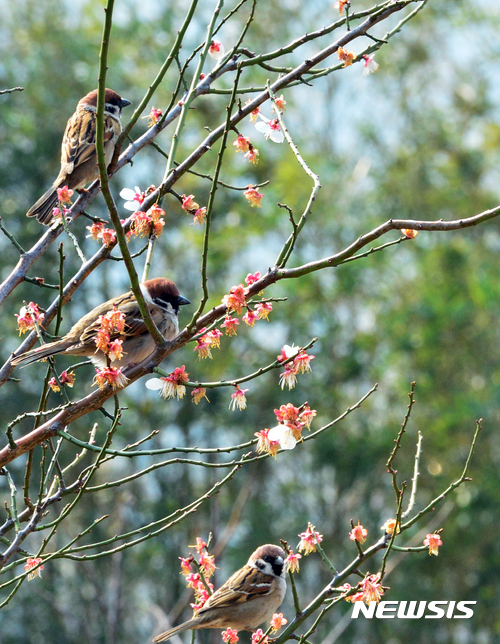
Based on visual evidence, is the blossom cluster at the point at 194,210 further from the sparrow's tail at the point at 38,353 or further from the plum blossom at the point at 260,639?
the plum blossom at the point at 260,639

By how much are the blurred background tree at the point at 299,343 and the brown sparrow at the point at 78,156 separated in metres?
6.92

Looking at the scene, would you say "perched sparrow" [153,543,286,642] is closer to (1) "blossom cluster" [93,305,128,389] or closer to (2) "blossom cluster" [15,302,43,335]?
(2) "blossom cluster" [15,302,43,335]

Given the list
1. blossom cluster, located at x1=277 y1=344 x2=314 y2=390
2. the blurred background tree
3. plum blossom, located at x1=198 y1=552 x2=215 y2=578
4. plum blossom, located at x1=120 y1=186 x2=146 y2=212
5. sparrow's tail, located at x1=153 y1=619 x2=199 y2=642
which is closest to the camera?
blossom cluster, located at x1=277 y1=344 x2=314 y2=390

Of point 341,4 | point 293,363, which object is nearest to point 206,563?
point 293,363

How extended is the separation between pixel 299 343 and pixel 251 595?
8.45 meters

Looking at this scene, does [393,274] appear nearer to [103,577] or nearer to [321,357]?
[321,357]

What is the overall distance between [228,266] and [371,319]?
2808 millimetres

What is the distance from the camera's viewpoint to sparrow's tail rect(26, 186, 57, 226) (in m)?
4.02

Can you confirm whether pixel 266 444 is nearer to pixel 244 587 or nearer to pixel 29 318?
pixel 29 318

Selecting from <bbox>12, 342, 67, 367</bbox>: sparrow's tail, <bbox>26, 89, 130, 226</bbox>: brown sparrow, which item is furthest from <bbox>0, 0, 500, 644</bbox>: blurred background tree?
<bbox>12, 342, 67, 367</bbox>: sparrow's tail

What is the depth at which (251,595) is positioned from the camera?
4.60 m

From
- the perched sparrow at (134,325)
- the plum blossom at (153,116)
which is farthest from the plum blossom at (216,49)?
the perched sparrow at (134,325)

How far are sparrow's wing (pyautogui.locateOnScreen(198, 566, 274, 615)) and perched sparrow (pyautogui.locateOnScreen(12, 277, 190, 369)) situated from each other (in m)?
1.47

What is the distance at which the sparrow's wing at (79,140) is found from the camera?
172 inches
